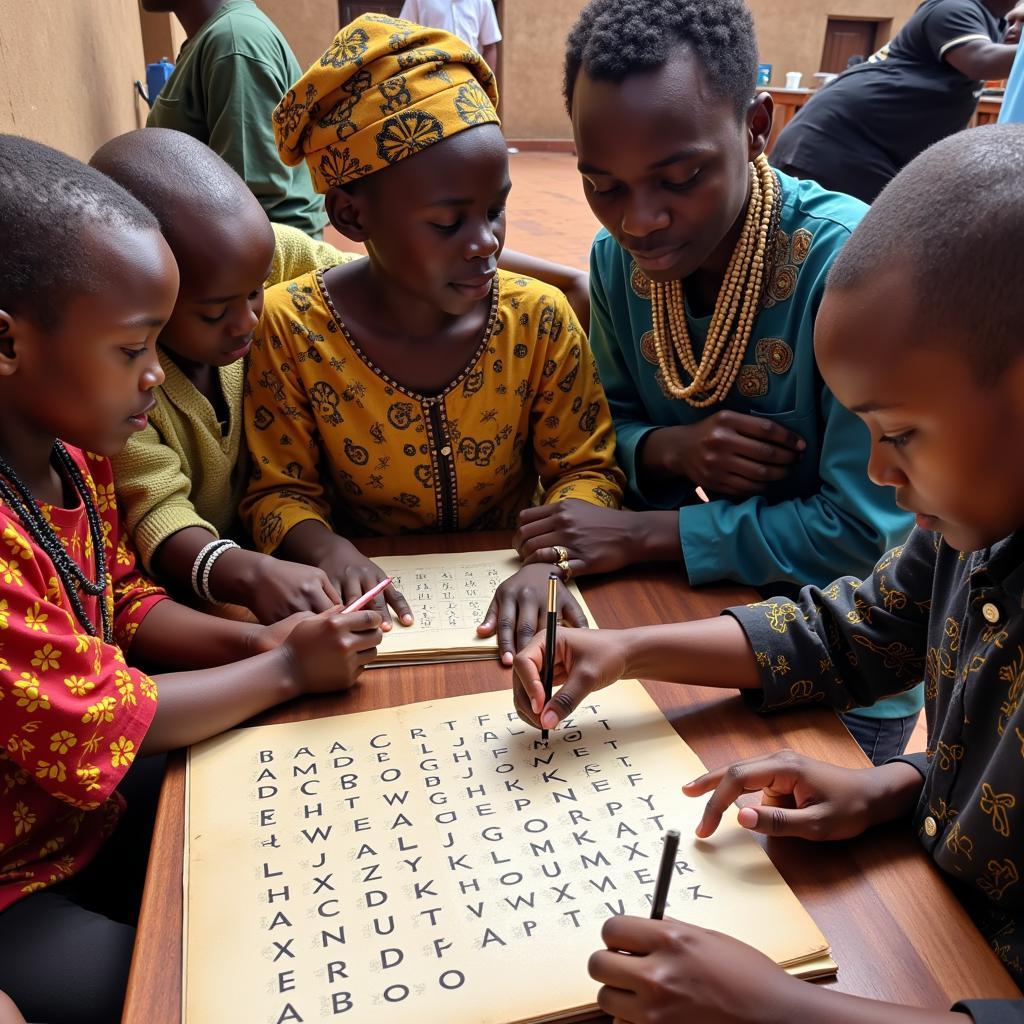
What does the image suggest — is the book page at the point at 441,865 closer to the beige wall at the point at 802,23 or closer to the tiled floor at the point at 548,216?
the tiled floor at the point at 548,216

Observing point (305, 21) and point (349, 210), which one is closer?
point (349, 210)

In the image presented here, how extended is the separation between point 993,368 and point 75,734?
2.36 ft

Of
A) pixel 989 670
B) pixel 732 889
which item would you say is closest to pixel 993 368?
pixel 989 670

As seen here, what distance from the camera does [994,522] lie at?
24.1 inches

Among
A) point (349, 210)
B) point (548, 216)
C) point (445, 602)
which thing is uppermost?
point (349, 210)

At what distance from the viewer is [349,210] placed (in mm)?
1107

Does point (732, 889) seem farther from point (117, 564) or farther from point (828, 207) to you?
point (828, 207)

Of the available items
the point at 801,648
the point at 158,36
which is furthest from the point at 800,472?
the point at 158,36

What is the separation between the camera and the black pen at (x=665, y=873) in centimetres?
47

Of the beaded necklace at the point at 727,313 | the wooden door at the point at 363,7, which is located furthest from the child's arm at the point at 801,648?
the wooden door at the point at 363,7

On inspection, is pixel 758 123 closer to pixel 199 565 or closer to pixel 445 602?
pixel 445 602

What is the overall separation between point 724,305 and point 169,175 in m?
0.68

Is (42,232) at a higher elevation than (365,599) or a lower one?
higher

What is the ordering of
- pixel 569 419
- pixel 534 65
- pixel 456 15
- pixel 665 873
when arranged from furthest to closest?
pixel 534 65, pixel 456 15, pixel 569 419, pixel 665 873
